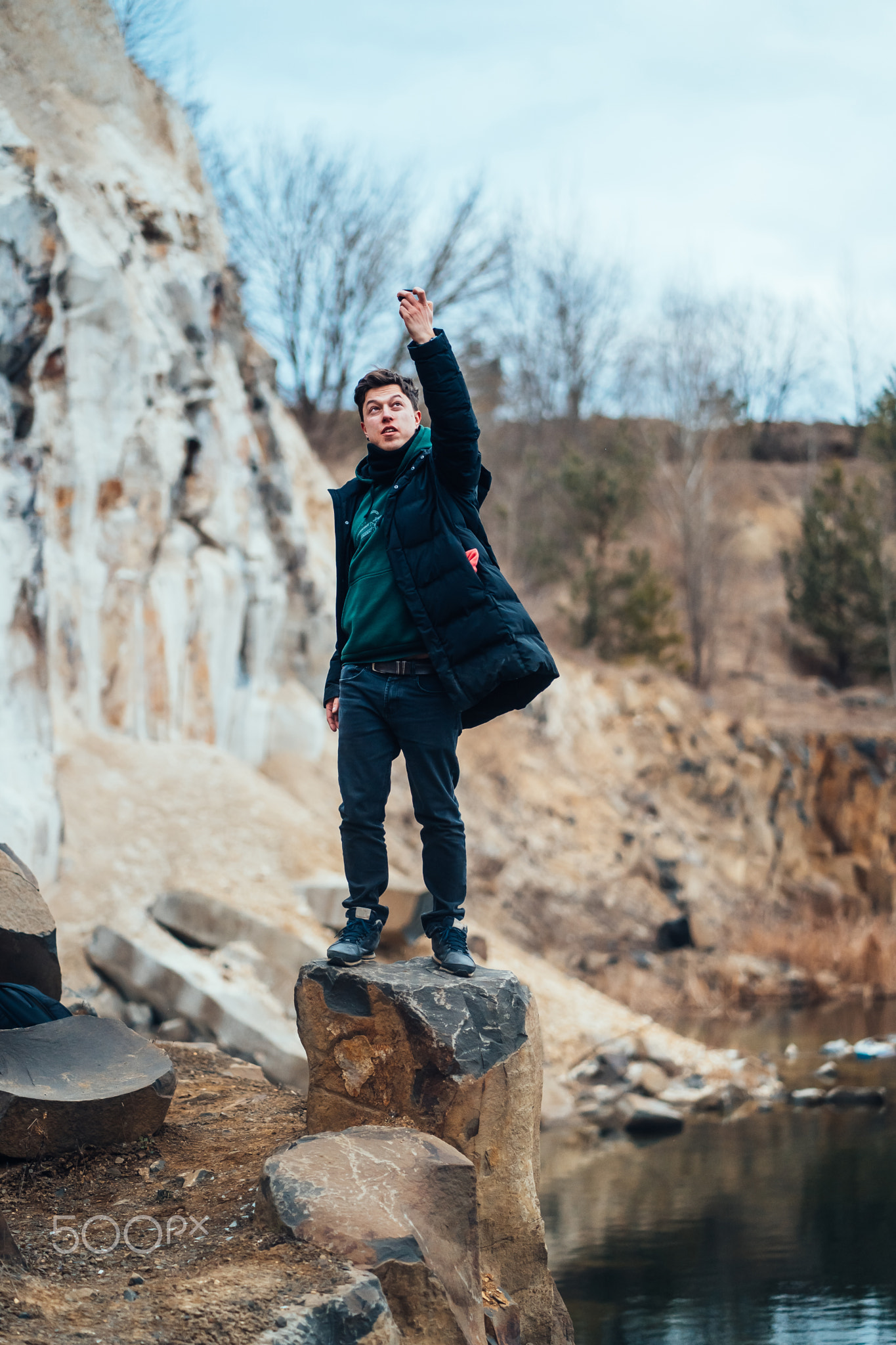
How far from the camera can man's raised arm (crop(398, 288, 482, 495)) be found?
3.57m

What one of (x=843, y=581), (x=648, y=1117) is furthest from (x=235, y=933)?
(x=843, y=581)

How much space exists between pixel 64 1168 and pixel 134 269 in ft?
30.7

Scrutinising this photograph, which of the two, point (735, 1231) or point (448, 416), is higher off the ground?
point (448, 416)

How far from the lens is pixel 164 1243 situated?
3.36 metres

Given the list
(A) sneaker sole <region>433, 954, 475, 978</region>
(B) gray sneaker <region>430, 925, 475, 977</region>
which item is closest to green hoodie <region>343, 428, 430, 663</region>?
(B) gray sneaker <region>430, 925, 475, 977</region>

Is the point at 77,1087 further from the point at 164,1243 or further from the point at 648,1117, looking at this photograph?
the point at 648,1117

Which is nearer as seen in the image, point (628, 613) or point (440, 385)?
point (440, 385)

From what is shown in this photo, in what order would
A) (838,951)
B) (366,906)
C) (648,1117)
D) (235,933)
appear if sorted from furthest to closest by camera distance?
(838,951)
(648,1117)
(235,933)
(366,906)

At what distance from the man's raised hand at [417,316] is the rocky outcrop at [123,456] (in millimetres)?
5261

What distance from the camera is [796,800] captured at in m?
17.6

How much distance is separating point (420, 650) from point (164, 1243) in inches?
75.3

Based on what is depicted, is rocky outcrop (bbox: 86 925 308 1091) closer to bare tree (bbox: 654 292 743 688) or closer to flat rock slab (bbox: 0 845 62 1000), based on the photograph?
flat rock slab (bbox: 0 845 62 1000)

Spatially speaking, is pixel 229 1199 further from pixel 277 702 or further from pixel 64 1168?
pixel 277 702

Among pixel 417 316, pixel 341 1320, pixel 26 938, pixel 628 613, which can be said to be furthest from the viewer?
pixel 628 613
